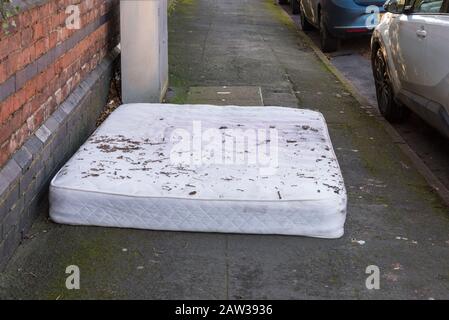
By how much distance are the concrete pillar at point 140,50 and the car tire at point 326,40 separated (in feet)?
16.7

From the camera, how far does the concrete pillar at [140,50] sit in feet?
24.7

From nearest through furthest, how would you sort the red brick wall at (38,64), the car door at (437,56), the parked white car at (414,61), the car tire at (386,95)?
the red brick wall at (38,64)
the car door at (437,56)
the parked white car at (414,61)
the car tire at (386,95)

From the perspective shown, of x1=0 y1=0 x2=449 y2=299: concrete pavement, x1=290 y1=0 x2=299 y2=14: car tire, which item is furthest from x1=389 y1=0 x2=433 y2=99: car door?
x1=290 y1=0 x2=299 y2=14: car tire

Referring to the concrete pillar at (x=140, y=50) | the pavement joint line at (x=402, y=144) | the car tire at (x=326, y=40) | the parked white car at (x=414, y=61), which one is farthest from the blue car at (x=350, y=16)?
the concrete pillar at (x=140, y=50)

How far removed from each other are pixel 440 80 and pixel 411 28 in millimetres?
1131

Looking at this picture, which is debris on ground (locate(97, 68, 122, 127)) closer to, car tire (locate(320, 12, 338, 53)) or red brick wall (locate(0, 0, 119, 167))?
red brick wall (locate(0, 0, 119, 167))

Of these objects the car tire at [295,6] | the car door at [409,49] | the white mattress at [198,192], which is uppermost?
the car door at [409,49]

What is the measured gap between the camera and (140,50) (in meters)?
7.62

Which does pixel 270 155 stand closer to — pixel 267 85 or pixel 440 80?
pixel 440 80

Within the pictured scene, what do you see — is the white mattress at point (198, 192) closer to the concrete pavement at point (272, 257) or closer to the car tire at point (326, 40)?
the concrete pavement at point (272, 257)

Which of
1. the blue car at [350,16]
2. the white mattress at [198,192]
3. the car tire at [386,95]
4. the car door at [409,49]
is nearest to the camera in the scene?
the white mattress at [198,192]

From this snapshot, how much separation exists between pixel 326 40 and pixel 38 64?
26.6 ft

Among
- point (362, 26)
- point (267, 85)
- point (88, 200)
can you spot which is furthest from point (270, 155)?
point (362, 26)

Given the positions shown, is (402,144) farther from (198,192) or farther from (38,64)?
(38,64)
